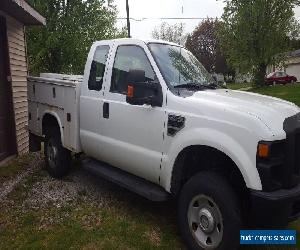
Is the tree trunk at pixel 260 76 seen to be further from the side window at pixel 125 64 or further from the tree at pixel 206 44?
the side window at pixel 125 64

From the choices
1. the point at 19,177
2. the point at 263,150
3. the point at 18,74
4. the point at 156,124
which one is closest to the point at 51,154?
the point at 19,177

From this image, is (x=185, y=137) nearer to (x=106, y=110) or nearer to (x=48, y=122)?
(x=106, y=110)

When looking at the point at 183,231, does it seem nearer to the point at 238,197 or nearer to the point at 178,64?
the point at 238,197

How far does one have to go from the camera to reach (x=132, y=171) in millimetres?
5484

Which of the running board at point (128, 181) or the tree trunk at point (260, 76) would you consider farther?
the tree trunk at point (260, 76)

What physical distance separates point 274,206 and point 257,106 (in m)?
1.08

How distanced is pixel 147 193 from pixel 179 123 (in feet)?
3.25

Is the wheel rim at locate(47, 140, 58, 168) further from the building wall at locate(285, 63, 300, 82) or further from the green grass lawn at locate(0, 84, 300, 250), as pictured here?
the building wall at locate(285, 63, 300, 82)

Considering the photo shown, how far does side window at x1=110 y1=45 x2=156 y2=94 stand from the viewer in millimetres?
5340

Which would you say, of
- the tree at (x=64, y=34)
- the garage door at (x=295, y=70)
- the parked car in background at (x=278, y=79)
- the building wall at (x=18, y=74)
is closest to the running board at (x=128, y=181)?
the building wall at (x=18, y=74)

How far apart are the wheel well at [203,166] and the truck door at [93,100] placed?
159cm

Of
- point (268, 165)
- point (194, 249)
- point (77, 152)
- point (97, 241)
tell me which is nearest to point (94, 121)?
point (77, 152)

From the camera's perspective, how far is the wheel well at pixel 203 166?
4.37 metres

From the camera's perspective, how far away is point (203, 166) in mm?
4754
